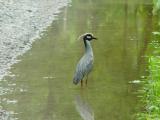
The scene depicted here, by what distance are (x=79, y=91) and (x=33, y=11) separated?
14858 millimetres

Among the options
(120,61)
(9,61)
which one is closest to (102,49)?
(120,61)

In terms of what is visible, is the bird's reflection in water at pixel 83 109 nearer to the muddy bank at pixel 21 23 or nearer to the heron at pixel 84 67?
the heron at pixel 84 67

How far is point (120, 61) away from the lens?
1587cm

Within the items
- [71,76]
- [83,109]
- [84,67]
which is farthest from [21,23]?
[83,109]

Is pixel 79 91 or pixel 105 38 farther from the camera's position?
pixel 105 38

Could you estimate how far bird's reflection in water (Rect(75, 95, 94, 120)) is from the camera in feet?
36.0

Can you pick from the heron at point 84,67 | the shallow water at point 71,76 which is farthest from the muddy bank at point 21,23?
the heron at point 84,67

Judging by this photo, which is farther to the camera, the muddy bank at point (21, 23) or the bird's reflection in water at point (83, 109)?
the muddy bank at point (21, 23)

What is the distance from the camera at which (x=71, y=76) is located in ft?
46.1

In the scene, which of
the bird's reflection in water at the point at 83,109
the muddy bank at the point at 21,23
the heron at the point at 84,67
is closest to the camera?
the bird's reflection in water at the point at 83,109

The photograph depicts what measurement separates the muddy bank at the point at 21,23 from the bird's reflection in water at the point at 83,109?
265 cm

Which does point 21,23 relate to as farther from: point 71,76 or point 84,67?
point 84,67

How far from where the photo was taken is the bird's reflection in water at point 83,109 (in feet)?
36.0

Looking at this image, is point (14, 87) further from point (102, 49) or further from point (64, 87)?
point (102, 49)
